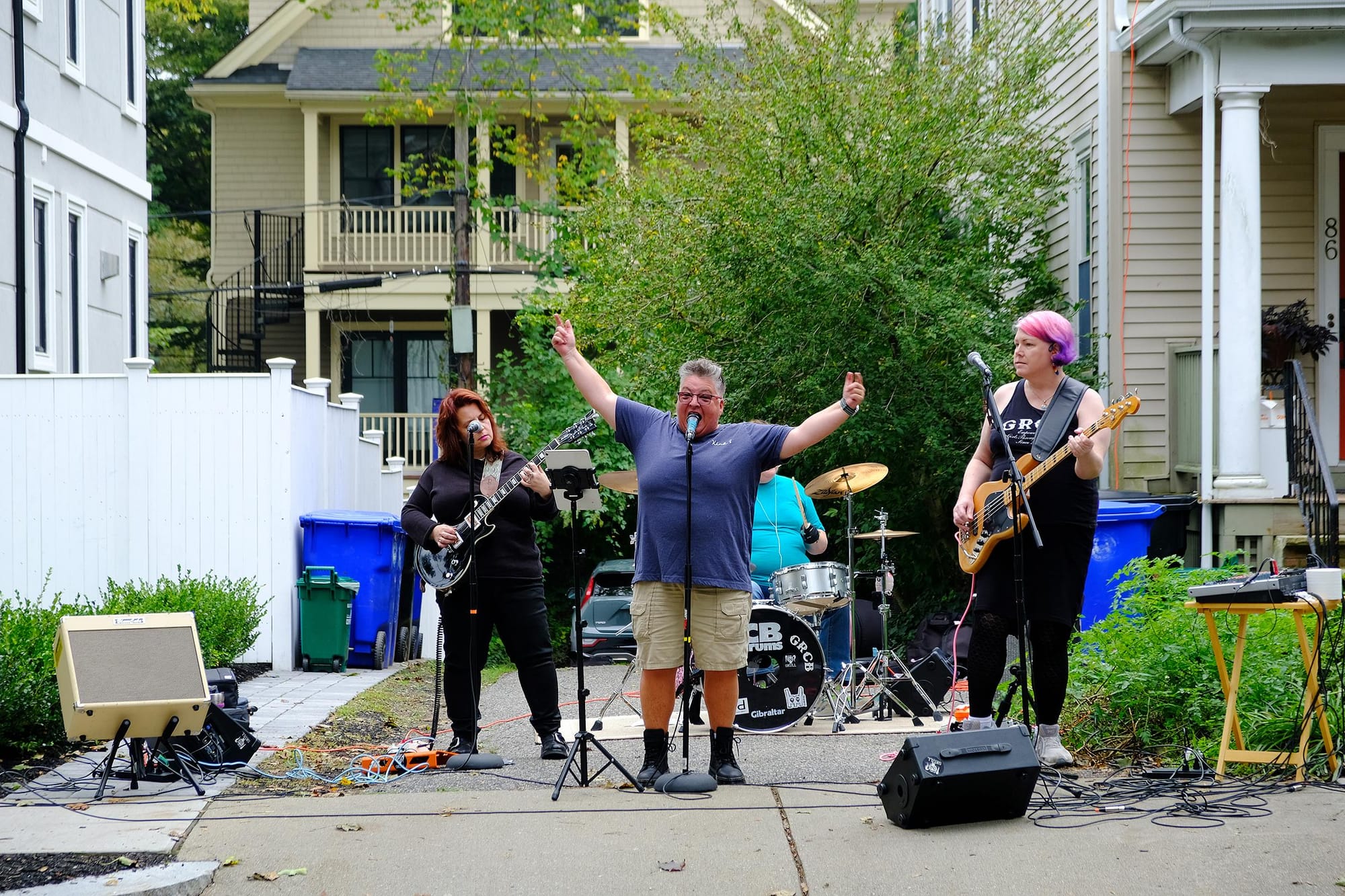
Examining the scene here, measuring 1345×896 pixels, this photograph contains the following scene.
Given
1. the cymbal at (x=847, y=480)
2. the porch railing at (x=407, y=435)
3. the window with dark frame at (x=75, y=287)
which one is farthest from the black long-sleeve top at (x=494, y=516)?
the porch railing at (x=407, y=435)

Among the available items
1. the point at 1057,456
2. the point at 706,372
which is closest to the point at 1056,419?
the point at 1057,456

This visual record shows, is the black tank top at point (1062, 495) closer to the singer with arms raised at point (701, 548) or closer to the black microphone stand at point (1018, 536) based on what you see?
the black microphone stand at point (1018, 536)

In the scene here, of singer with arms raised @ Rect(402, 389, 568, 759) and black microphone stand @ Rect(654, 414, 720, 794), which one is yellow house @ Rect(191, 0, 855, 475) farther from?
black microphone stand @ Rect(654, 414, 720, 794)

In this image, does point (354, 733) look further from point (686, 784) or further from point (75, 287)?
point (75, 287)

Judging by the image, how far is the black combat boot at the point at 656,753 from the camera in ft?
19.9

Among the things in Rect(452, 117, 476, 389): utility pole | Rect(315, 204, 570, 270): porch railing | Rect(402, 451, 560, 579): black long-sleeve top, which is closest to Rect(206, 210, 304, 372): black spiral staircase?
Rect(315, 204, 570, 270): porch railing

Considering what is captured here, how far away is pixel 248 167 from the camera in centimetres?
2512

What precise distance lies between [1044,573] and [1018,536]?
0.91 feet

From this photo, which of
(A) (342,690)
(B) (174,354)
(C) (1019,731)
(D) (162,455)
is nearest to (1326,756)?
(C) (1019,731)

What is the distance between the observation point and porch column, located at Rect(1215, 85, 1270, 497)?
1022 cm

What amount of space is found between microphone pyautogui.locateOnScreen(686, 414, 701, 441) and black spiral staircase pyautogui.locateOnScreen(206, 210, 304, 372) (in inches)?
734

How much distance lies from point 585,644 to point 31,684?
845cm

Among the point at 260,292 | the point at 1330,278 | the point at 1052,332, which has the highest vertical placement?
the point at 260,292

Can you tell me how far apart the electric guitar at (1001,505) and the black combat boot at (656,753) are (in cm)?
151
